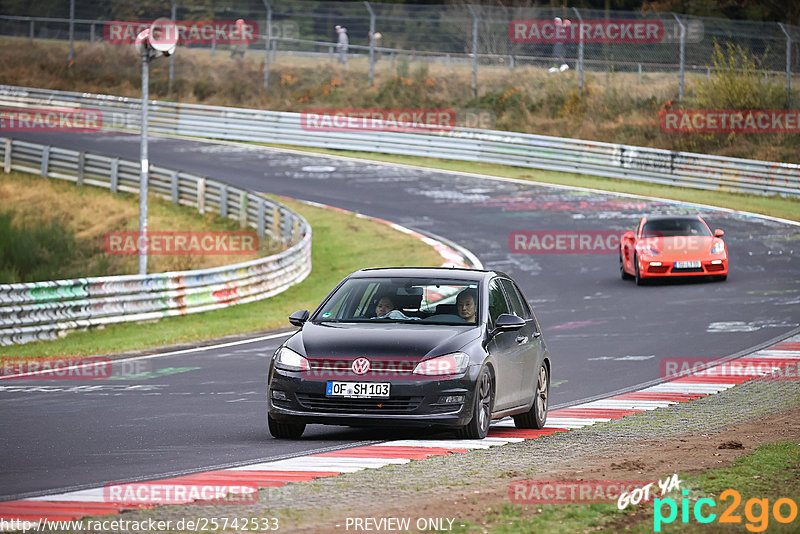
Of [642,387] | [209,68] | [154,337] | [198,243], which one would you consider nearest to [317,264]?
[198,243]

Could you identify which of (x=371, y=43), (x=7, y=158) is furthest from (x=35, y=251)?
(x=371, y=43)

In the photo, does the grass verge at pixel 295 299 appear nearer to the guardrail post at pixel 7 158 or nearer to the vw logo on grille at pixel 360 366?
the vw logo on grille at pixel 360 366

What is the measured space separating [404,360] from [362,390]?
40cm

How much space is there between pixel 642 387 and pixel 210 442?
6138 mm

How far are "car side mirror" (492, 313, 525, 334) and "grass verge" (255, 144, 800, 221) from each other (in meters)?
26.1

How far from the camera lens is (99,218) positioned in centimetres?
3672

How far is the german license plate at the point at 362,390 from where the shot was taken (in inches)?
378

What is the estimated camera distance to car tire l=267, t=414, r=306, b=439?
1005 cm

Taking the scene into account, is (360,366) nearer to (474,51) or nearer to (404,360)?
(404,360)

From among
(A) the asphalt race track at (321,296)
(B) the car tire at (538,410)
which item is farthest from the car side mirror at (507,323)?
(A) the asphalt race track at (321,296)

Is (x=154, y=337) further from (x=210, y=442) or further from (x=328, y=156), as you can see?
(x=328, y=156)

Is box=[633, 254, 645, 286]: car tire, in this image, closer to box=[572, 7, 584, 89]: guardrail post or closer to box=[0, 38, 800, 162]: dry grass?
box=[572, 7, 584, 89]: guardrail post

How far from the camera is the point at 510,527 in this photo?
612cm

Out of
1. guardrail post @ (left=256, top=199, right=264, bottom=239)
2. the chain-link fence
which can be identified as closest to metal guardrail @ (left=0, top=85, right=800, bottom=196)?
the chain-link fence
